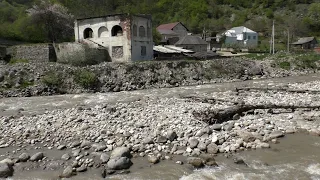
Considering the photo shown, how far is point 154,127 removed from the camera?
512 inches

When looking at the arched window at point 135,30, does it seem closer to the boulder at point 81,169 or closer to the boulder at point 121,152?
the boulder at point 121,152

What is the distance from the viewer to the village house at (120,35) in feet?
107

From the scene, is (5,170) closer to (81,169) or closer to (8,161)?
(8,161)

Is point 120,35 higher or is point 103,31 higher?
point 103,31

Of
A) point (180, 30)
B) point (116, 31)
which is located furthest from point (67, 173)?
point (180, 30)

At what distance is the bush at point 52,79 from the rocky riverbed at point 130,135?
9.26 meters

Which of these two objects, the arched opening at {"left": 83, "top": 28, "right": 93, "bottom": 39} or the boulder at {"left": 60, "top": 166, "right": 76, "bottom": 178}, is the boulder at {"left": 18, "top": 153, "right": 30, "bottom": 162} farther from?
the arched opening at {"left": 83, "top": 28, "right": 93, "bottom": 39}

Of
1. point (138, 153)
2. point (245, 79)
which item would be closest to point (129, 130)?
point (138, 153)

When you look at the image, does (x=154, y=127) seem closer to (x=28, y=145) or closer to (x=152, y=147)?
(x=152, y=147)

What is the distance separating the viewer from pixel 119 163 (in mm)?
9617

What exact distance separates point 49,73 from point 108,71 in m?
5.55

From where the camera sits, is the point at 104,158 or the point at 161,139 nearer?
the point at 104,158

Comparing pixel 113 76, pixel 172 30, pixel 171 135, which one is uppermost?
pixel 172 30

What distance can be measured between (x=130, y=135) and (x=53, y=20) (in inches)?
1375
